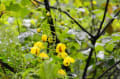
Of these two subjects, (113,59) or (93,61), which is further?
(93,61)

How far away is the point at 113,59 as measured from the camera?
95cm

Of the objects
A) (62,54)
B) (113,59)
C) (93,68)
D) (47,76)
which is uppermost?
(47,76)

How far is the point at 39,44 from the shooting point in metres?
0.64

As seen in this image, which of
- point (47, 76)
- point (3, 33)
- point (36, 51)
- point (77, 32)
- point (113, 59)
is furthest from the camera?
point (113, 59)

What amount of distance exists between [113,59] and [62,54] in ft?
1.38

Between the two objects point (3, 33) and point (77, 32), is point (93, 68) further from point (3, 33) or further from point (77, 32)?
point (3, 33)

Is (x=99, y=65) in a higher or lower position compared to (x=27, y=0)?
lower

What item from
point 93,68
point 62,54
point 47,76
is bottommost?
point 93,68

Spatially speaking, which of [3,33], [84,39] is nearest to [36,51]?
[3,33]

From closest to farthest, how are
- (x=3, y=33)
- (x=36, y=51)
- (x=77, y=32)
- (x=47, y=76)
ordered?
(x=47, y=76), (x=3, y=33), (x=36, y=51), (x=77, y=32)

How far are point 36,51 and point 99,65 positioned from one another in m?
0.60

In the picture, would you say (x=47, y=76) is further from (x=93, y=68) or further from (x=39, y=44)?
(x=93, y=68)

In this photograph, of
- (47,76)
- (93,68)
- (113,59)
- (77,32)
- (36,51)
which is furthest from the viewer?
(93,68)

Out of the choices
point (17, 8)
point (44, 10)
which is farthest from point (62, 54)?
point (17, 8)
